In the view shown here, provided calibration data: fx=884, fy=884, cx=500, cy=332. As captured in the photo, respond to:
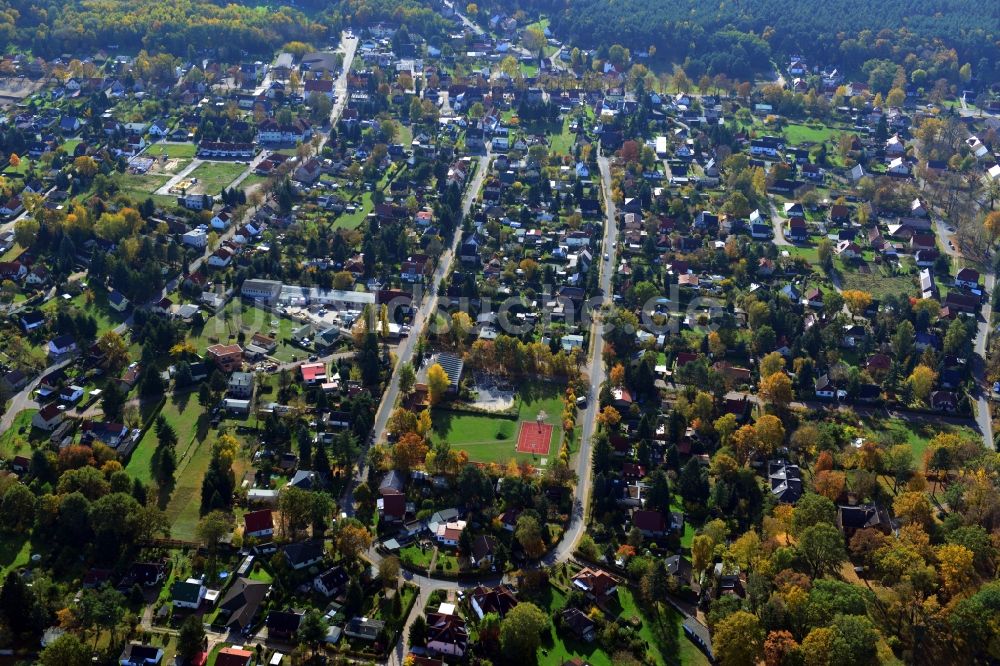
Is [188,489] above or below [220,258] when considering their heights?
below

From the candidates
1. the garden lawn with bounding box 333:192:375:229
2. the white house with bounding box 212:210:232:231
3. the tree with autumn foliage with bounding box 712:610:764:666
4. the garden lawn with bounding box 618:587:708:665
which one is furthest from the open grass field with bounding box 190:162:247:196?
the tree with autumn foliage with bounding box 712:610:764:666

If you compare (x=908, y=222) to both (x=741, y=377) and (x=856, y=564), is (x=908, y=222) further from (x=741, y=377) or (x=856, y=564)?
(x=856, y=564)

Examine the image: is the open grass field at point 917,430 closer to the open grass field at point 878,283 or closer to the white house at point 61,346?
the open grass field at point 878,283

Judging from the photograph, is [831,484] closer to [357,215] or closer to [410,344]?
[410,344]

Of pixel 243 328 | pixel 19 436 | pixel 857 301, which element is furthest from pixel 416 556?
pixel 857 301

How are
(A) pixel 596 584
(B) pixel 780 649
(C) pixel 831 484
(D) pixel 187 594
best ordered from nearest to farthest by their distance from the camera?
1. (B) pixel 780 649
2. (D) pixel 187 594
3. (A) pixel 596 584
4. (C) pixel 831 484

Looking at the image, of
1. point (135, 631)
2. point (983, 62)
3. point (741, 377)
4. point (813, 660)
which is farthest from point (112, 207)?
point (983, 62)

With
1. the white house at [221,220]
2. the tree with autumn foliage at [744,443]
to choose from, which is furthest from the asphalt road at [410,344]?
the tree with autumn foliage at [744,443]
